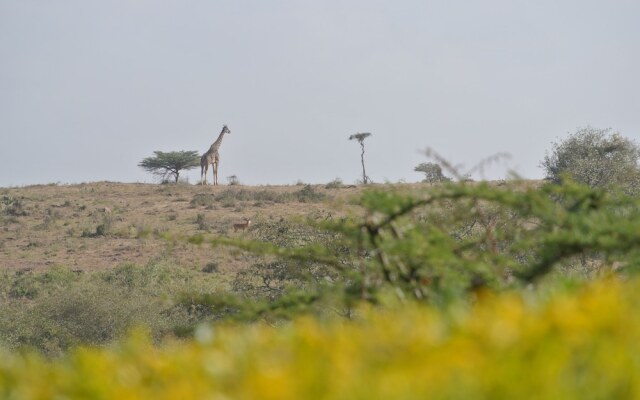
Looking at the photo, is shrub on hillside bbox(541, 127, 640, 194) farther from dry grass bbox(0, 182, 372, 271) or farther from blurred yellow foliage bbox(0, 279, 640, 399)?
blurred yellow foliage bbox(0, 279, 640, 399)

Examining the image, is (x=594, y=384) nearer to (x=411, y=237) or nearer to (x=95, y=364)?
(x=95, y=364)

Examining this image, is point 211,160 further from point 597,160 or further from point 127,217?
point 597,160

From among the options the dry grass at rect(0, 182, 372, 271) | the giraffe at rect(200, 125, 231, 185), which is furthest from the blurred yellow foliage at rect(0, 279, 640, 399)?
the giraffe at rect(200, 125, 231, 185)

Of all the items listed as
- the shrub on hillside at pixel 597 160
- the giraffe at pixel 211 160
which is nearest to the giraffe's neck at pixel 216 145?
the giraffe at pixel 211 160

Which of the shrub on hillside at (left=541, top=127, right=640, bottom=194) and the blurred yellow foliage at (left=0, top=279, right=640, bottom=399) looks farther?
the shrub on hillside at (left=541, top=127, right=640, bottom=194)

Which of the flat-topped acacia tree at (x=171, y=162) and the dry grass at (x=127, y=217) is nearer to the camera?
the dry grass at (x=127, y=217)

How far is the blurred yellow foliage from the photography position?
4.52 ft

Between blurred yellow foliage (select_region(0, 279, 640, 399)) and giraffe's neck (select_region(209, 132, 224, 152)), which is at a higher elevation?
giraffe's neck (select_region(209, 132, 224, 152))

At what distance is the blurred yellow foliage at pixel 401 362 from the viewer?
1.38 m

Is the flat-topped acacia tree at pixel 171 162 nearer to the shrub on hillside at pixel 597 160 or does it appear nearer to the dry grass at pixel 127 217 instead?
the dry grass at pixel 127 217

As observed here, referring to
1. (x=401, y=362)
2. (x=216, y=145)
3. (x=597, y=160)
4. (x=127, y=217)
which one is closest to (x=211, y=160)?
(x=216, y=145)

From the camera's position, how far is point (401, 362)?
157cm

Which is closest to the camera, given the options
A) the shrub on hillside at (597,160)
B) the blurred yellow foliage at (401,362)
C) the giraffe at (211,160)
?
the blurred yellow foliage at (401,362)

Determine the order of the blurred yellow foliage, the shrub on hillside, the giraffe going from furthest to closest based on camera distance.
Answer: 1. the giraffe
2. the shrub on hillside
3. the blurred yellow foliage
